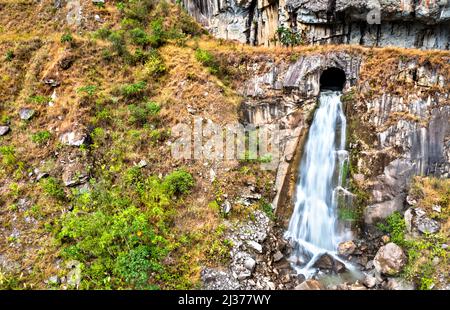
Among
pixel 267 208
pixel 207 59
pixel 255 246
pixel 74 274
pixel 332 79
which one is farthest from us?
pixel 332 79

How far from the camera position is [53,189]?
35.2ft

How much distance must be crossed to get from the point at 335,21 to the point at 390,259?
11.2 metres

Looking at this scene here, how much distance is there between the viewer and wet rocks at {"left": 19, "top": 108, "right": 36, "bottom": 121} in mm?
12898

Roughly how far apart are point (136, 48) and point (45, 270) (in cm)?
1075

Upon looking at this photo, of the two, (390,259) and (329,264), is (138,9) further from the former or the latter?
(390,259)

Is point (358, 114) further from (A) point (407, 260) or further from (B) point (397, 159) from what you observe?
(A) point (407, 260)

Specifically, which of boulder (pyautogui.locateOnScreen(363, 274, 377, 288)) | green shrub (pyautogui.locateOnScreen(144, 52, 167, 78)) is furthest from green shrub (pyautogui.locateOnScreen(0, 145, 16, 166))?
boulder (pyautogui.locateOnScreen(363, 274, 377, 288))

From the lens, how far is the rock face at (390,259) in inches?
383

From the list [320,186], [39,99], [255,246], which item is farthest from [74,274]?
[320,186]

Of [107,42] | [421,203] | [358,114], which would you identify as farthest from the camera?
[107,42]

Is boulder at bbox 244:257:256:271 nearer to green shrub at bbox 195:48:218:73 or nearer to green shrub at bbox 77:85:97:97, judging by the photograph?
green shrub at bbox 195:48:218:73

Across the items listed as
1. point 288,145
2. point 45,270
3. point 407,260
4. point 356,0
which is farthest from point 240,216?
point 356,0

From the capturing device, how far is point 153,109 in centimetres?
1330

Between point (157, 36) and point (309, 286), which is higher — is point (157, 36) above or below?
above
